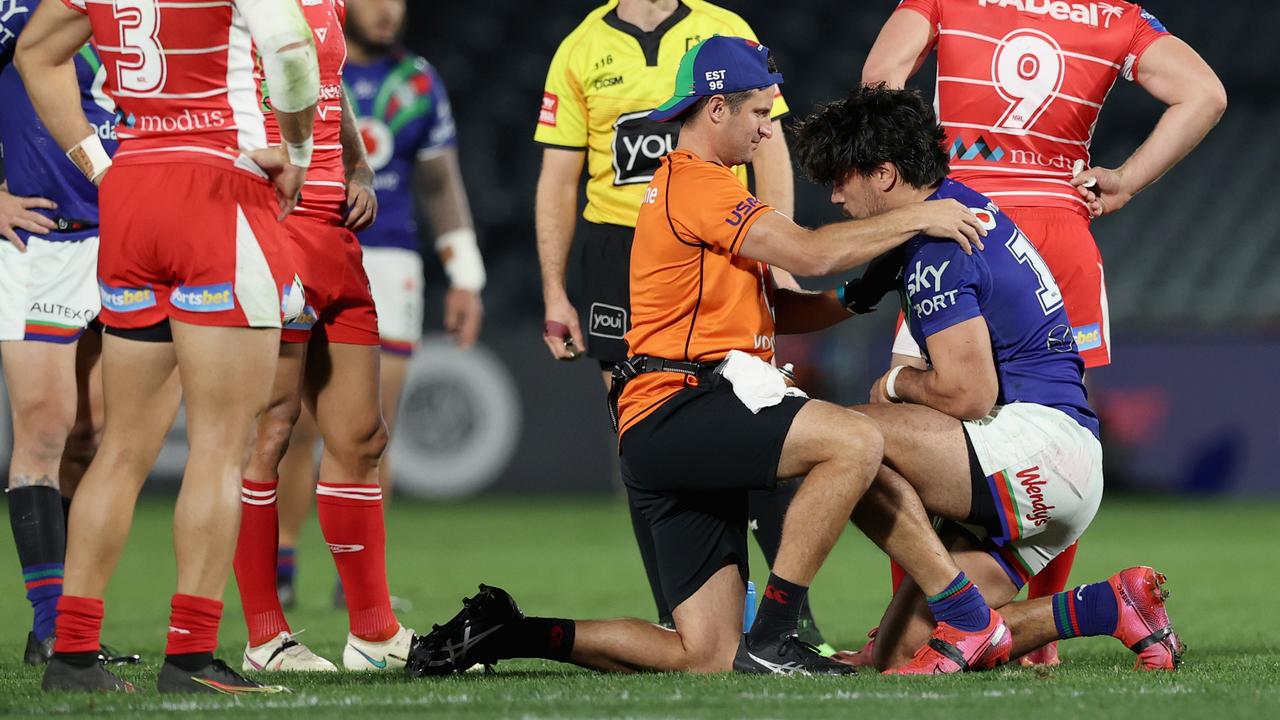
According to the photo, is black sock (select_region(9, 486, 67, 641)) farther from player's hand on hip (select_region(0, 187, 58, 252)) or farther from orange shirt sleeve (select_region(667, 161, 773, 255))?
orange shirt sleeve (select_region(667, 161, 773, 255))

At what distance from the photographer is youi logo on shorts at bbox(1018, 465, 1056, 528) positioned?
15.2 feet

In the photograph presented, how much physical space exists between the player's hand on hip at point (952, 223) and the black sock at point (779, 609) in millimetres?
1047

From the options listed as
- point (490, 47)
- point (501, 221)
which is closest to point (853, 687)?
point (501, 221)

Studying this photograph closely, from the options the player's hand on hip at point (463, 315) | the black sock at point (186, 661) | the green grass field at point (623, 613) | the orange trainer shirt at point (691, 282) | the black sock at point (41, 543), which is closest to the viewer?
the green grass field at point (623, 613)

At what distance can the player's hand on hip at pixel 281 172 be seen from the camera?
4246mm

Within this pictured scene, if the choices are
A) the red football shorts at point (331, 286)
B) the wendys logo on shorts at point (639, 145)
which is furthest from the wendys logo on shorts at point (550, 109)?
the red football shorts at point (331, 286)

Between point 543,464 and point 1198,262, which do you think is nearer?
point 543,464

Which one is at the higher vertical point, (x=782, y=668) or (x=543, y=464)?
(x=782, y=668)

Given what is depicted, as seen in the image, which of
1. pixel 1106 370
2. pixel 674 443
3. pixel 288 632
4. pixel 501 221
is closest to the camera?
pixel 674 443

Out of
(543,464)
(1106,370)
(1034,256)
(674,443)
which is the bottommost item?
(543,464)

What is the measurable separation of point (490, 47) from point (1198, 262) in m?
7.87

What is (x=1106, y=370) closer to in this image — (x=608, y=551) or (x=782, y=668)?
(x=608, y=551)

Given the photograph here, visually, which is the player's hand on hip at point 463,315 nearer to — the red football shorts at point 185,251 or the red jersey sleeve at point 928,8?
the red jersey sleeve at point 928,8

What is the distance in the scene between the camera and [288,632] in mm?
5215
